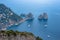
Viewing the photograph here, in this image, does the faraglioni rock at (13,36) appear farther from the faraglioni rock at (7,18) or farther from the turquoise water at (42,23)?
the faraglioni rock at (7,18)

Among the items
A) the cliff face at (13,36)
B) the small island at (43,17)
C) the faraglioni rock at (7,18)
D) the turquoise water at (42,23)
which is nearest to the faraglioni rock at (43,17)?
the small island at (43,17)

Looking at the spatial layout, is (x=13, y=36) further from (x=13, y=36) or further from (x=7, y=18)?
(x=7, y=18)

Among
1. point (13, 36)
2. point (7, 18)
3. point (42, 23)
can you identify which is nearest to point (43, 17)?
point (42, 23)

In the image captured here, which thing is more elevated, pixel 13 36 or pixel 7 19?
pixel 13 36

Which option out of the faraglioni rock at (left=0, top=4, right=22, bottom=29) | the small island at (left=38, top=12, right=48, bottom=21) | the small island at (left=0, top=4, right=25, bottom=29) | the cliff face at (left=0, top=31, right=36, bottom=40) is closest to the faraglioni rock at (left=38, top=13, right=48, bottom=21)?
the small island at (left=38, top=12, right=48, bottom=21)

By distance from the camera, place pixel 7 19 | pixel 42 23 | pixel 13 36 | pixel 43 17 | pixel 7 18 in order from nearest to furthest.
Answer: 1. pixel 13 36
2. pixel 7 19
3. pixel 7 18
4. pixel 42 23
5. pixel 43 17

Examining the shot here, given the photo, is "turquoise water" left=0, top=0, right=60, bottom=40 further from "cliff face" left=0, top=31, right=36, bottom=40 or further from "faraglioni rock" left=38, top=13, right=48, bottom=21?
"cliff face" left=0, top=31, right=36, bottom=40

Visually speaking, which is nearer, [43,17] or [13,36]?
[13,36]

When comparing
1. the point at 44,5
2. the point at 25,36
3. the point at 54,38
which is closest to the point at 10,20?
the point at 54,38
